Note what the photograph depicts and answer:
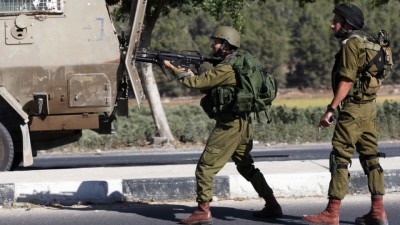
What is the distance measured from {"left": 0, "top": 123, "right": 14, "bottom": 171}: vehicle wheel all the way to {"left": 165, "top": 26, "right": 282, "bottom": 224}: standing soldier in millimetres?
3573

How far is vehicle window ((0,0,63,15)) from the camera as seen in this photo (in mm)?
10375

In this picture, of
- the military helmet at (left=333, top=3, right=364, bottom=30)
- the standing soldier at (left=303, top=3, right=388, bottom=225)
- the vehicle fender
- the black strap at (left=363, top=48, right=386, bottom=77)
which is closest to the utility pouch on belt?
the standing soldier at (left=303, top=3, right=388, bottom=225)

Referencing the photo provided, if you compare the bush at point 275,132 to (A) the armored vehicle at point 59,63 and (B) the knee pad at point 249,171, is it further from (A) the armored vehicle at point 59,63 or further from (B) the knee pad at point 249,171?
(B) the knee pad at point 249,171

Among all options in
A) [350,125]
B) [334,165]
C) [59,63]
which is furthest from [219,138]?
[59,63]

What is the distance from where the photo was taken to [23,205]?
326 inches

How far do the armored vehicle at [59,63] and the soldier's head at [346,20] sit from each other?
3834 mm

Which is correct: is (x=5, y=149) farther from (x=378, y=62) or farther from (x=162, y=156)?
(x=378, y=62)

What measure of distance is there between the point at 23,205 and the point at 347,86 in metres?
3.29

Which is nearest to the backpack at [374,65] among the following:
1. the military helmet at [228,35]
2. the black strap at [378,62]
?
the black strap at [378,62]

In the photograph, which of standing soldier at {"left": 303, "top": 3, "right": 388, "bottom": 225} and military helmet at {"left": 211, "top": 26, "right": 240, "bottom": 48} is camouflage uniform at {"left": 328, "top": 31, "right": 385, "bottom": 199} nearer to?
standing soldier at {"left": 303, "top": 3, "right": 388, "bottom": 225}

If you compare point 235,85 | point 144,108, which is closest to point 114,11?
point 144,108

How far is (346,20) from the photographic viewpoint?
6840 millimetres

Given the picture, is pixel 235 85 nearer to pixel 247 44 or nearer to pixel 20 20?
pixel 20 20

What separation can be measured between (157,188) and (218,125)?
139cm
